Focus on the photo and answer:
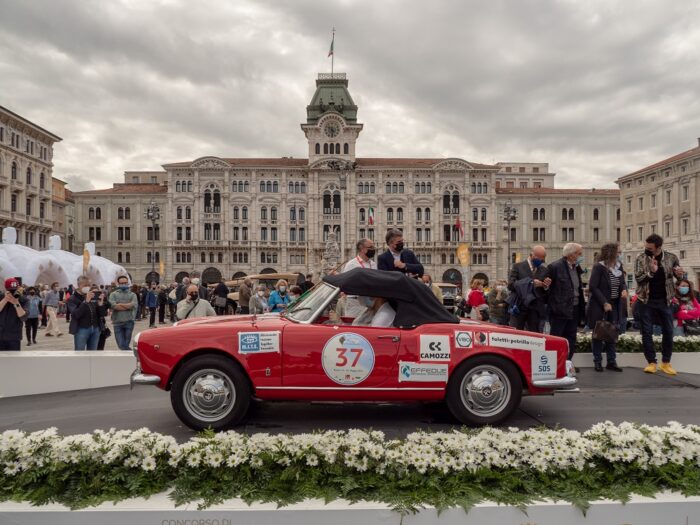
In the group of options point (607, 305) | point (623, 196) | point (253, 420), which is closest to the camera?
point (253, 420)

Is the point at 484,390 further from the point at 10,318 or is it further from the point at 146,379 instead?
the point at 10,318

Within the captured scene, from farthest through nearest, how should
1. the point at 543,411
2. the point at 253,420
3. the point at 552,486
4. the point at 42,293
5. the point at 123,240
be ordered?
1. the point at 123,240
2. the point at 42,293
3. the point at 543,411
4. the point at 253,420
5. the point at 552,486

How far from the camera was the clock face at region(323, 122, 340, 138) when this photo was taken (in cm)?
6562

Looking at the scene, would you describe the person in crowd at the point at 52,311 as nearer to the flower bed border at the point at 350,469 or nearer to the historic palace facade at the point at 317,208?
the flower bed border at the point at 350,469

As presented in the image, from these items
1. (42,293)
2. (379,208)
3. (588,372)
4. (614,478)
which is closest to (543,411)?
(614,478)

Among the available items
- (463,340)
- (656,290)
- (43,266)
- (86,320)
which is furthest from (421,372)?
(43,266)

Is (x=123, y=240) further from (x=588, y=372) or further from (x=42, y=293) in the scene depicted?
(x=588, y=372)

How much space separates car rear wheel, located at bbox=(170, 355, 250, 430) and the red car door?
0.48 metres

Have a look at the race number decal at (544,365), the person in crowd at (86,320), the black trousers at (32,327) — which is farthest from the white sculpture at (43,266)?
the race number decal at (544,365)

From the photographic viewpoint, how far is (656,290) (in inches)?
300

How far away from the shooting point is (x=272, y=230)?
67250 millimetres

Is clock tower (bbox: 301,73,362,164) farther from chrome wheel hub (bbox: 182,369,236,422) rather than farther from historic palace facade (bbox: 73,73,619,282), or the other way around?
chrome wheel hub (bbox: 182,369,236,422)

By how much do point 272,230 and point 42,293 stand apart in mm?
45663

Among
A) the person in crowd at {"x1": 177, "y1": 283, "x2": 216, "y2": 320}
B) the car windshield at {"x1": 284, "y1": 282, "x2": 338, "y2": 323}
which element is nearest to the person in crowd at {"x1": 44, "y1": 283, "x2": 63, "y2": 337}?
the person in crowd at {"x1": 177, "y1": 283, "x2": 216, "y2": 320}
